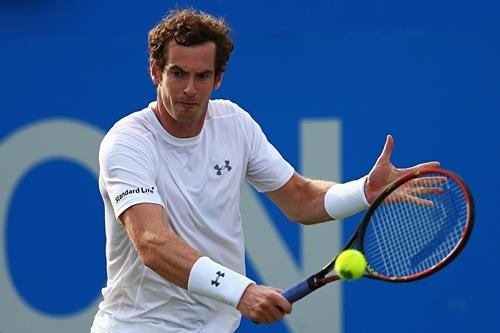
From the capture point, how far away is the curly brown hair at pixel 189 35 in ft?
13.4

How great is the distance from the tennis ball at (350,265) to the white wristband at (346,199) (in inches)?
22.1

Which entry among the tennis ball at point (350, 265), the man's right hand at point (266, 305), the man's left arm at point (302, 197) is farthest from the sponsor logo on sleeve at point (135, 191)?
the man's left arm at point (302, 197)

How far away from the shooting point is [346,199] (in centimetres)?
429

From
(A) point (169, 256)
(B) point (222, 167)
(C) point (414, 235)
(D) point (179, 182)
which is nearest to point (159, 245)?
(A) point (169, 256)

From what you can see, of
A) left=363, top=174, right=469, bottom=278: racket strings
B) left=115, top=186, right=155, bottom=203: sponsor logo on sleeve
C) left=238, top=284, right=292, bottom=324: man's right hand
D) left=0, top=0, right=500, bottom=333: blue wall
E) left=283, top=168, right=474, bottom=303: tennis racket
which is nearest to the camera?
left=238, top=284, right=292, bottom=324: man's right hand

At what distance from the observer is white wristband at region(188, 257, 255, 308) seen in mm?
3596

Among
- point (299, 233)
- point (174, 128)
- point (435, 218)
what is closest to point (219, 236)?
point (174, 128)

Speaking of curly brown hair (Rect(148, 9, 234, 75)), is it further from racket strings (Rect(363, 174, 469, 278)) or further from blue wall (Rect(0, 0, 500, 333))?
blue wall (Rect(0, 0, 500, 333))

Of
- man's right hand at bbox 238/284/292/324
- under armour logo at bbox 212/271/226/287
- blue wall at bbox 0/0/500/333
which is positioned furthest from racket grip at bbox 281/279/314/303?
blue wall at bbox 0/0/500/333

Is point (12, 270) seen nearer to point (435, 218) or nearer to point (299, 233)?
point (299, 233)

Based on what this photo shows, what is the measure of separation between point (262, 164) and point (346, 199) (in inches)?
13.0

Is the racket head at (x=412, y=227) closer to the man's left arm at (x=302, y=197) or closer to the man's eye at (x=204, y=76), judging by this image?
the man's left arm at (x=302, y=197)

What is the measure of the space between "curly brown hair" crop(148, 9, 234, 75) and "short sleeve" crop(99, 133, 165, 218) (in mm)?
310

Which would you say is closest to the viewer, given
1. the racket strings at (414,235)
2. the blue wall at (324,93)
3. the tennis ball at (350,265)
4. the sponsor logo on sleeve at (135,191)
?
the tennis ball at (350,265)
